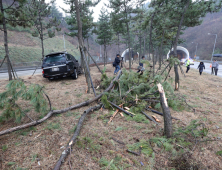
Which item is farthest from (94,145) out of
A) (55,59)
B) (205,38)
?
(205,38)

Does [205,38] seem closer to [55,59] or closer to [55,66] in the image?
[55,59]

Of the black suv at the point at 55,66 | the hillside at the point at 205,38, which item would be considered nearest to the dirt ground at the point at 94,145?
the black suv at the point at 55,66

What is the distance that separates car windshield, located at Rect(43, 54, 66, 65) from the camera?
784cm

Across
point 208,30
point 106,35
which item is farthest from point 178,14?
point 208,30

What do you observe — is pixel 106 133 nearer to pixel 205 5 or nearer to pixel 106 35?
pixel 205 5

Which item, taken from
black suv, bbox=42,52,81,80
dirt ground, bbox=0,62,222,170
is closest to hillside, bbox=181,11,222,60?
black suv, bbox=42,52,81,80

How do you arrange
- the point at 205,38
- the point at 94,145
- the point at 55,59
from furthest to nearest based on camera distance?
the point at 205,38, the point at 55,59, the point at 94,145

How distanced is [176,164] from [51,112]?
3450mm

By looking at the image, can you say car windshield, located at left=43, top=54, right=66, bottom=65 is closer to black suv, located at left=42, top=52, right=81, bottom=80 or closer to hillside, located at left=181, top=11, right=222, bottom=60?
black suv, located at left=42, top=52, right=81, bottom=80

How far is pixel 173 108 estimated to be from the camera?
4.63 m

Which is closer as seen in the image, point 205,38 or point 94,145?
point 94,145

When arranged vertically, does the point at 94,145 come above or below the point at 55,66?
below

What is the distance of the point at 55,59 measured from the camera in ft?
26.1

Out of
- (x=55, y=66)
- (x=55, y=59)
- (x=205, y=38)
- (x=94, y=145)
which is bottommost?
(x=94, y=145)
